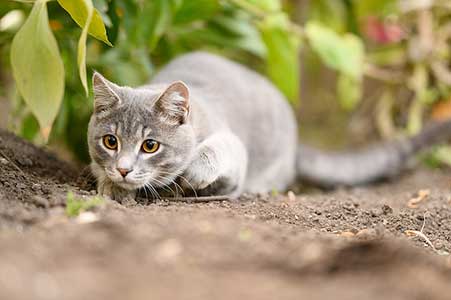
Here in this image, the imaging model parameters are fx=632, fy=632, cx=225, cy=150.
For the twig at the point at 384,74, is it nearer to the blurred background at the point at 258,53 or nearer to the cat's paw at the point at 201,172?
the blurred background at the point at 258,53

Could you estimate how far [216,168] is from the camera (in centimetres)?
274

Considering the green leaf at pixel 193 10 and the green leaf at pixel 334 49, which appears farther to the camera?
the green leaf at pixel 334 49

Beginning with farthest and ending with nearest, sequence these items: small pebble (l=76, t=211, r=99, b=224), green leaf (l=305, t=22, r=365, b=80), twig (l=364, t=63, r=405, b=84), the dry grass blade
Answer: twig (l=364, t=63, r=405, b=84) < green leaf (l=305, t=22, r=365, b=80) < the dry grass blade < small pebble (l=76, t=211, r=99, b=224)

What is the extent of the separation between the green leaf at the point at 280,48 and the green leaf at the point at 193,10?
372 millimetres

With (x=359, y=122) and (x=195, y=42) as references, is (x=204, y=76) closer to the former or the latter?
(x=195, y=42)

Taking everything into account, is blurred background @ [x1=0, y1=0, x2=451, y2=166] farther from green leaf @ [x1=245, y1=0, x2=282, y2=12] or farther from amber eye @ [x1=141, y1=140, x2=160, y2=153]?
amber eye @ [x1=141, y1=140, x2=160, y2=153]

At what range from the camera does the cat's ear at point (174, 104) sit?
263cm

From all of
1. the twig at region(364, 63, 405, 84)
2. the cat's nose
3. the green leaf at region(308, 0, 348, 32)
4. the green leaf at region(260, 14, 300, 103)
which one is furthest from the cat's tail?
the cat's nose

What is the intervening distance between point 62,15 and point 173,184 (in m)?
1.00

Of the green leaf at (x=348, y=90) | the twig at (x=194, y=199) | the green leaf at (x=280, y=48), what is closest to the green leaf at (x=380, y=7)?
the green leaf at (x=348, y=90)

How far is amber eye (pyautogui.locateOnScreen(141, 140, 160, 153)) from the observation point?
Result: 2.63 m

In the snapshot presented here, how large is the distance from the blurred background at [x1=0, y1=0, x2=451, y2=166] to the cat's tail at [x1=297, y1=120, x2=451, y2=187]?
16 centimetres

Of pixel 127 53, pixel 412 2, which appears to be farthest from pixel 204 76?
pixel 412 2

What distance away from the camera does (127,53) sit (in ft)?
11.6
